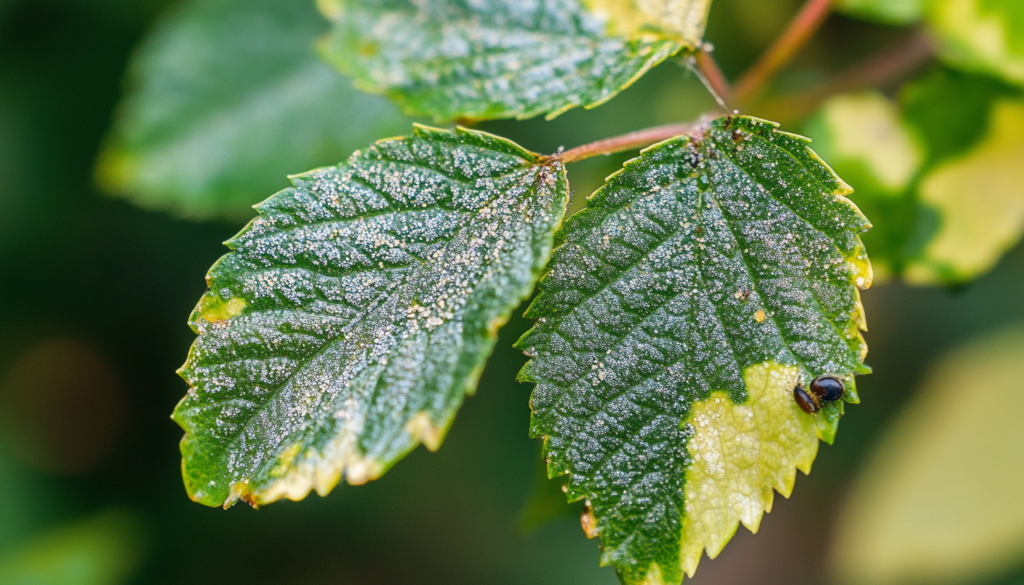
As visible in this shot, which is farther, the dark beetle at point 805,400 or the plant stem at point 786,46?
the plant stem at point 786,46

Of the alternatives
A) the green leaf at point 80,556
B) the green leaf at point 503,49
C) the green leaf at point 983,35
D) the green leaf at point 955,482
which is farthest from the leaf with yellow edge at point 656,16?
the green leaf at point 80,556

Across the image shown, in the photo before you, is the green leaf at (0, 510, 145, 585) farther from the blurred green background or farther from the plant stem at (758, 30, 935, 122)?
the plant stem at (758, 30, 935, 122)

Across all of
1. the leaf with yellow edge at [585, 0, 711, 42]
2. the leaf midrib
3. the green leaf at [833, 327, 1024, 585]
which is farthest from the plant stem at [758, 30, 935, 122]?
the green leaf at [833, 327, 1024, 585]

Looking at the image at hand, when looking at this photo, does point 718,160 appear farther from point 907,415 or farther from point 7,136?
point 7,136

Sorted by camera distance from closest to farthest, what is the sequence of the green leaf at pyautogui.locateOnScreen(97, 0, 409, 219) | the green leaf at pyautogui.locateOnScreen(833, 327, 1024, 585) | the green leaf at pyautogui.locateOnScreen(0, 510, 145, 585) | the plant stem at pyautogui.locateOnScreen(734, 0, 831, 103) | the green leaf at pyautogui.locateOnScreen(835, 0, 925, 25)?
1. the plant stem at pyautogui.locateOnScreen(734, 0, 831, 103)
2. the green leaf at pyautogui.locateOnScreen(835, 0, 925, 25)
3. the green leaf at pyautogui.locateOnScreen(97, 0, 409, 219)
4. the green leaf at pyautogui.locateOnScreen(0, 510, 145, 585)
5. the green leaf at pyautogui.locateOnScreen(833, 327, 1024, 585)

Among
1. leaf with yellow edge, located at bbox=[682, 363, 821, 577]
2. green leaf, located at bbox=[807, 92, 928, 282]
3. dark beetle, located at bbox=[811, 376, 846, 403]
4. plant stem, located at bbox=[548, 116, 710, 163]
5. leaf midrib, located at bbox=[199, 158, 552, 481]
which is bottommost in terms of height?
leaf midrib, located at bbox=[199, 158, 552, 481]

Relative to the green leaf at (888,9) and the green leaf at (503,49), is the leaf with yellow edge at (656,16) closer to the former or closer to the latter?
the green leaf at (503,49)

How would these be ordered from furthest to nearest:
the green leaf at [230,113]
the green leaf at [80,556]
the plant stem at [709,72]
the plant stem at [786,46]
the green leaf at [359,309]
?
the green leaf at [80,556]
the green leaf at [230,113]
the plant stem at [786,46]
the plant stem at [709,72]
the green leaf at [359,309]
